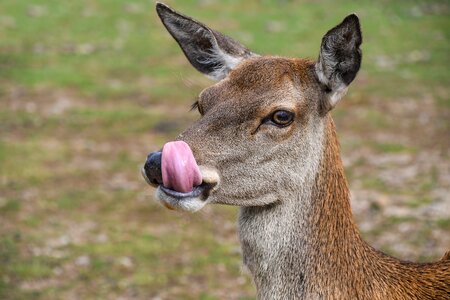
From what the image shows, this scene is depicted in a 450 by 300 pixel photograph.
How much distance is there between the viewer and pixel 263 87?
4.56m

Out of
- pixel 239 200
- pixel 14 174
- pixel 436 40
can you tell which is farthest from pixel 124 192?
pixel 436 40

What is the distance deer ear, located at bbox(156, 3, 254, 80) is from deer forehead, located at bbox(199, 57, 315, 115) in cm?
31

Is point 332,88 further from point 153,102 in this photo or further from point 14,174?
point 153,102

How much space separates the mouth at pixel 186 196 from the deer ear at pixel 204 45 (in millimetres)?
842

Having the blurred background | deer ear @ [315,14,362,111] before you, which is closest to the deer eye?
deer ear @ [315,14,362,111]

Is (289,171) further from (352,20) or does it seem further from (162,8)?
(162,8)

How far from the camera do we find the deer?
4.48 metres

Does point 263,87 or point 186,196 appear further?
point 263,87

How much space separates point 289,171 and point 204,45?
994mm

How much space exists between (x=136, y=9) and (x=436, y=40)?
6.34 m

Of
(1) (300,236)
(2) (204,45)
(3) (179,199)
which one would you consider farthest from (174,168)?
(2) (204,45)

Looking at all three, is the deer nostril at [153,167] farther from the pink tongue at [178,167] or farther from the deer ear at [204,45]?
the deer ear at [204,45]

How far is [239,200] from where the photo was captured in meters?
4.53

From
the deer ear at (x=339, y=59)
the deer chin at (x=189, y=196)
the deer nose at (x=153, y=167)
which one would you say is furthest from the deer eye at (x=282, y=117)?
the deer nose at (x=153, y=167)
